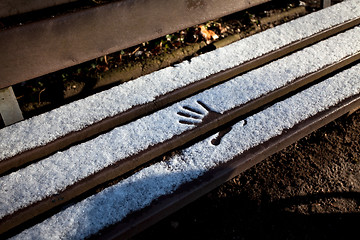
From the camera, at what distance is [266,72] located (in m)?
2.04

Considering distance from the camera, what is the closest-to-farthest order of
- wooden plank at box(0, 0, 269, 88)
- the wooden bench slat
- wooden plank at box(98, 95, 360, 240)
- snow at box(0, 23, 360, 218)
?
1. wooden plank at box(98, 95, 360, 240)
2. snow at box(0, 23, 360, 218)
3. the wooden bench slat
4. wooden plank at box(0, 0, 269, 88)

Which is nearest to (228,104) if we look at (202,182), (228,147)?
(228,147)

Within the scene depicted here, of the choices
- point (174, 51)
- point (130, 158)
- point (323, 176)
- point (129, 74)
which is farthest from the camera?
point (174, 51)

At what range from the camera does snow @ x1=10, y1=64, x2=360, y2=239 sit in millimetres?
1357

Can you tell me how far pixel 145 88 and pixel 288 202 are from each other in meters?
0.95

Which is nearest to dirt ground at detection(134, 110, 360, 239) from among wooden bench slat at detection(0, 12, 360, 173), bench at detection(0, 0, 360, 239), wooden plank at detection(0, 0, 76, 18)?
bench at detection(0, 0, 360, 239)

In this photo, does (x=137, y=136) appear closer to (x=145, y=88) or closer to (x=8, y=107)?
(x=145, y=88)

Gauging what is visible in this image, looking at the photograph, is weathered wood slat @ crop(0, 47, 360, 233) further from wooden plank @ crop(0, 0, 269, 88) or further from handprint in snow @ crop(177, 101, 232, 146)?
wooden plank @ crop(0, 0, 269, 88)

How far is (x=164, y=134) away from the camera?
1.67 metres

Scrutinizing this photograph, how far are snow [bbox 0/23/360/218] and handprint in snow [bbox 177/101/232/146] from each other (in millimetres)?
13

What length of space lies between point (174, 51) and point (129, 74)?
40 centimetres

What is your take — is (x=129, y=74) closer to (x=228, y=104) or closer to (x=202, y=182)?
(x=228, y=104)

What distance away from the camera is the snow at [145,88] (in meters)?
1.69

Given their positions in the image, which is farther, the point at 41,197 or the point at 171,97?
the point at 171,97
